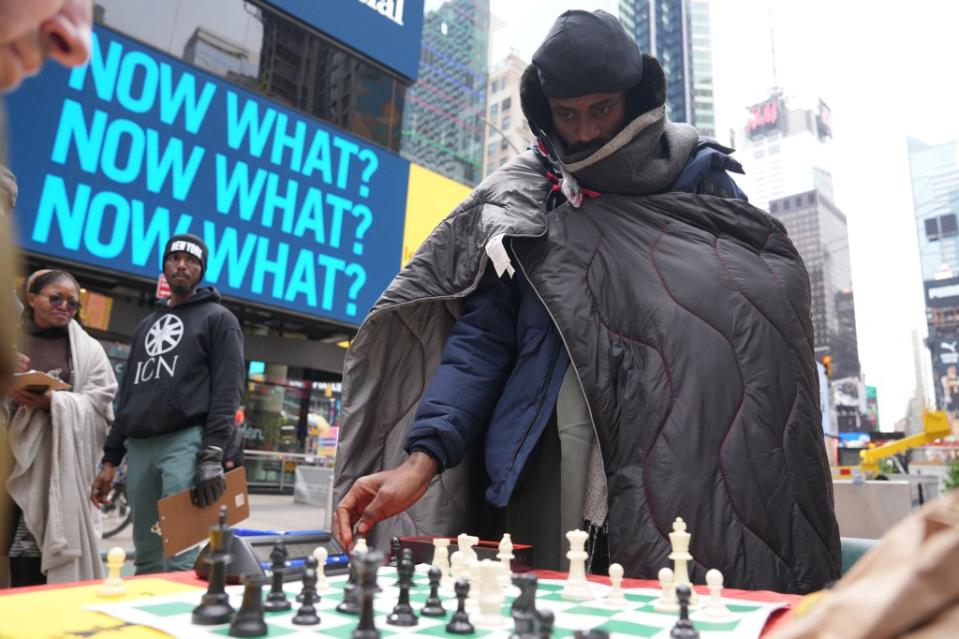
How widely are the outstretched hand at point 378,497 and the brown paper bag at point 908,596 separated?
39.2 inches

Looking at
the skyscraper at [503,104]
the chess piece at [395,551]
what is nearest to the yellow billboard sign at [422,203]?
the chess piece at [395,551]

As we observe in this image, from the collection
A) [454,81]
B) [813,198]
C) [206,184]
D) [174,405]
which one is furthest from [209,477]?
[813,198]

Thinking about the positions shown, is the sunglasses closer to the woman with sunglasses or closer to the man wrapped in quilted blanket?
the woman with sunglasses

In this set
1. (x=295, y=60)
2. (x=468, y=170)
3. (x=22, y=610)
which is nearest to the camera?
(x=22, y=610)

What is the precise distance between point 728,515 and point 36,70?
4.39 feet

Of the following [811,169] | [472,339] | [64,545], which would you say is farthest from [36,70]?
[811,169]

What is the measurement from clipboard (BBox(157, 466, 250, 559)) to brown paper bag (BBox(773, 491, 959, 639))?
140 centimetres

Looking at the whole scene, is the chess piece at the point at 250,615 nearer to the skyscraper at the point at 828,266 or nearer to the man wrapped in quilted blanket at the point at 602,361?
the man wrapped in quilted blanket at the point at 602,361

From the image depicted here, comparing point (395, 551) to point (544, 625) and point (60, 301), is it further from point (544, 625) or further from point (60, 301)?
point (60, 301)

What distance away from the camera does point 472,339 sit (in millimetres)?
1646

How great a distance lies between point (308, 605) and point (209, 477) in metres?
2.10

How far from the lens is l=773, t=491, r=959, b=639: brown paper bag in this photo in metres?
0.39

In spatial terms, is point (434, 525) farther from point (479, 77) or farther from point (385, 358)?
point (479, 77)

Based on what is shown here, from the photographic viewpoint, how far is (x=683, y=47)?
40156 mm
